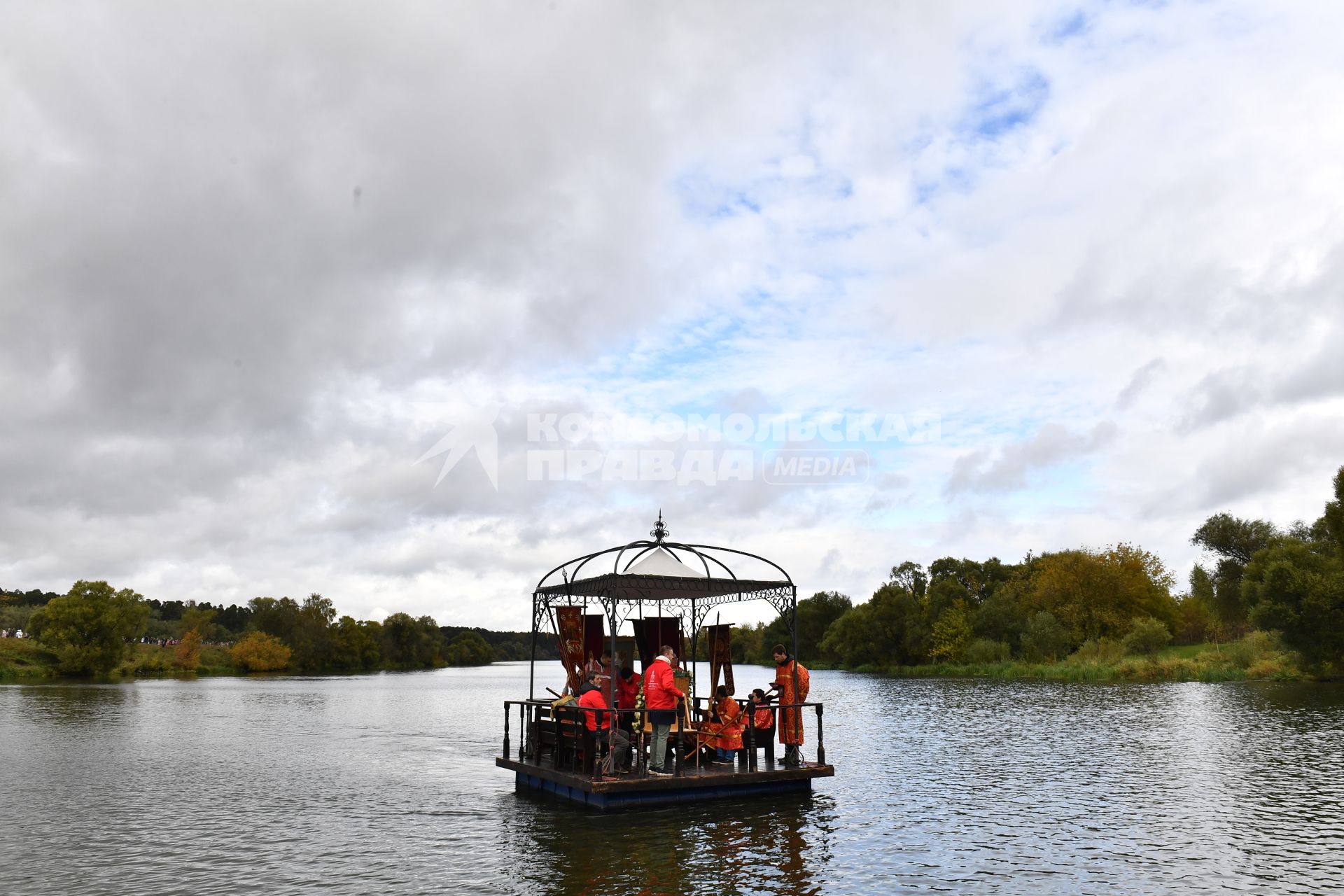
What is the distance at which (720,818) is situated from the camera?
15.7 meters

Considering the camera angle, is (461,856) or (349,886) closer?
(349,886)

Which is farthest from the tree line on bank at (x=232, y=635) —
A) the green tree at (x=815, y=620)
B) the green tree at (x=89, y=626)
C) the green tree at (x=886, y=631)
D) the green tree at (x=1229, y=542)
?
the green tree at (x=1229, y=542)

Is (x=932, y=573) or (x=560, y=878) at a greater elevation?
(x=932, y=573)

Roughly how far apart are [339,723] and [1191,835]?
34908mm

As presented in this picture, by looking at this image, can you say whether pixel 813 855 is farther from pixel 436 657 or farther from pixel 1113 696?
pixel 436 657

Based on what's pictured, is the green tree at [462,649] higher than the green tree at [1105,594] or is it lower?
lower

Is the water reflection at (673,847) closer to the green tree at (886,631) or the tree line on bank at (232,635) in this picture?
the tree line on bank at (232,635)

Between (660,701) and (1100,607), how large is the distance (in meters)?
73.2

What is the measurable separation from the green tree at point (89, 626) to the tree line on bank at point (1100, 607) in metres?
55.0

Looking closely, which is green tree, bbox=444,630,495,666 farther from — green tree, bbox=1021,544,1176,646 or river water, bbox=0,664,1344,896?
river water, bbox=0,664,1344,896

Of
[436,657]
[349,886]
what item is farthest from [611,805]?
[436,657]

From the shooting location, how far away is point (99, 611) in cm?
8031

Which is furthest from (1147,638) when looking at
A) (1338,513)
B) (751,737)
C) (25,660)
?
(25,660)

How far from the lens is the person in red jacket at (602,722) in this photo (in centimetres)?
1600
